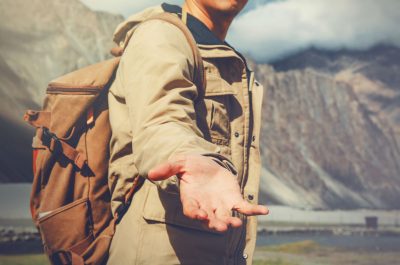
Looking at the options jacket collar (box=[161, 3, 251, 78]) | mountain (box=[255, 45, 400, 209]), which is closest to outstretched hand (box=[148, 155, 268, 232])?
jacket collar (box=[161, 3, 251, 78])

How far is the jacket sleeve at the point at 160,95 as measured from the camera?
1.05 meters

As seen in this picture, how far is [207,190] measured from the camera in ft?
3.11

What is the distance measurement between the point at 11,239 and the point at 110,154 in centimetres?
→ 236

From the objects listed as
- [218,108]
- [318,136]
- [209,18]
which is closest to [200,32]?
[209,18]

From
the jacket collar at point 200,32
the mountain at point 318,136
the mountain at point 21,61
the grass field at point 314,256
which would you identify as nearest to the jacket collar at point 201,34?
the jacket collar at point 200,32

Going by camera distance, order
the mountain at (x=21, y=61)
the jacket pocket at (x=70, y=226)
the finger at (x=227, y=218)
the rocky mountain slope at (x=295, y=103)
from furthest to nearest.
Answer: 1. the rocky mountain slope at (x=295, y=103)
2. the mountain at (x=21, y=61)
3. the jacket pocket at (x=70, y=226)
4. the finger at (x=227, y=218)

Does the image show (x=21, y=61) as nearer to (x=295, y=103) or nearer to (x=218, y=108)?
(x=218, y=108)

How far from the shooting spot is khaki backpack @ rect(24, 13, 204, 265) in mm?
1495

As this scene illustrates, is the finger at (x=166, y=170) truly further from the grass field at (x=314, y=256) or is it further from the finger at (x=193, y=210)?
the grass field at (x=314, y=256)

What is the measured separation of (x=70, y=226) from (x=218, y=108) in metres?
0.49

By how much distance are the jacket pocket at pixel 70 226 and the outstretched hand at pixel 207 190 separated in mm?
598

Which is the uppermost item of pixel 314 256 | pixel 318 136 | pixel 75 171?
pixel 75 171

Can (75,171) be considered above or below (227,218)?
below

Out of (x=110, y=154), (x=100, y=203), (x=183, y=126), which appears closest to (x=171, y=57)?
(x=183, y=126)
